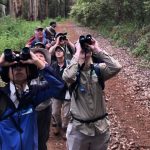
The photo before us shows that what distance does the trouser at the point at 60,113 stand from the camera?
7.49m

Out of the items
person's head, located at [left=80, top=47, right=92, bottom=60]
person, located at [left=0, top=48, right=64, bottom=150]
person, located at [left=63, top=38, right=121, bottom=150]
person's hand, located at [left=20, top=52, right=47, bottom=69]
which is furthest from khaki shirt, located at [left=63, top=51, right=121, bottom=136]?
person's hand, located at [left=20, top=52, right=47, bottom=69]

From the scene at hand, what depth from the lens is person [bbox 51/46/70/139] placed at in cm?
709

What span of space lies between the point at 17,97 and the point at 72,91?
43.6 inches

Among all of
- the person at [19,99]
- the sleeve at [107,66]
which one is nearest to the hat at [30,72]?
the person at [19,99]

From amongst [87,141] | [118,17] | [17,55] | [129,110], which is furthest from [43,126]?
[118,17]

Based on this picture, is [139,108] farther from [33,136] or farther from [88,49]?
[33,136]

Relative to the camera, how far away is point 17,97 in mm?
3939

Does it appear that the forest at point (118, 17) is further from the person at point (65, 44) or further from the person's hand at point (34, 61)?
the person's hand at point (34, 61)

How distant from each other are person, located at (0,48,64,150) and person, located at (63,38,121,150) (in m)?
0.70

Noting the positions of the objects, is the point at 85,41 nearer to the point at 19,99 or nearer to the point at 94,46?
the point at 94,46

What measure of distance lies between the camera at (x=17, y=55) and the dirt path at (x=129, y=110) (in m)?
3.88

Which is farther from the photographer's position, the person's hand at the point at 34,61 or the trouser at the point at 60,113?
the trouser at the point at 60,113

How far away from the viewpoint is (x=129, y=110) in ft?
32.9

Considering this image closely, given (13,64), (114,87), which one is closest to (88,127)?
(13,64)
